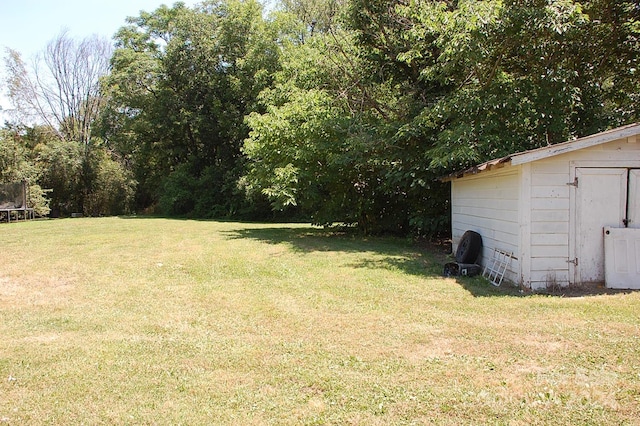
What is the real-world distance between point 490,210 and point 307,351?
5.26m

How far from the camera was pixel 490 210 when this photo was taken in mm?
8016

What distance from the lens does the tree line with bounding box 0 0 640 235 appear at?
10.0 m

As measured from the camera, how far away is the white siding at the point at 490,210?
23.0 feet

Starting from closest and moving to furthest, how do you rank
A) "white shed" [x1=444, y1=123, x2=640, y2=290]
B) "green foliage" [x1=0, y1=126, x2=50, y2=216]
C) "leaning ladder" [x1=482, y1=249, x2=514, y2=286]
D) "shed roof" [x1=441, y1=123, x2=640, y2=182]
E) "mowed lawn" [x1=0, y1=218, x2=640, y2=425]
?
1. "mowed lawn" [x1=0, y1=218, x2=640, y2=425]
2. "shed roof" [x1=441, y1=123, x2=640, y2=182]
3. "white shed" [x1=444, y1=123, x2=640, y2=290]
4. "leaning ladder" [x1=482, y1=249, x2=514, y2=286]
5. "green foliage" [x1=0, y1=126, x2=50, y2=216]

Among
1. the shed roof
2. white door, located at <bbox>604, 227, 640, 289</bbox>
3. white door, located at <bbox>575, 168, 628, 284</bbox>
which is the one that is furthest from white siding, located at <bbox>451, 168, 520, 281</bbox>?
white door, located at <bbox>604, 227, 640, 289</bbox>

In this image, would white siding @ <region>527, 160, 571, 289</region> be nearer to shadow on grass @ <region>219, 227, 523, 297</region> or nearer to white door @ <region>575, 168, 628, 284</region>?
white door @ <region>575, 168, 628, 284</region>

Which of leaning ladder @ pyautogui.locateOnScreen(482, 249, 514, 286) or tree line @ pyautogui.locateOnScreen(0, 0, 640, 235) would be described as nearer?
leaning ladder @ pyautogui.locateOnScreen(482, 249, 514, 286)

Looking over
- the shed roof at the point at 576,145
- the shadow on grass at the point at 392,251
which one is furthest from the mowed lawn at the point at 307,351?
the shed roof at the point at 576,145

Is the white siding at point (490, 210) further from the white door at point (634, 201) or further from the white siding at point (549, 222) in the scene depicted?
the white door at point (634, 201)

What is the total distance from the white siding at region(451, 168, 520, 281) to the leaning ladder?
95 millimetres

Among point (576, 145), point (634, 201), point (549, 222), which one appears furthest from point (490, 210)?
point (634, 201)

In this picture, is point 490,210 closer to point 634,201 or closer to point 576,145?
point 576,145

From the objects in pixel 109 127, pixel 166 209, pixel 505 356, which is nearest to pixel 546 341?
pixel 505 356

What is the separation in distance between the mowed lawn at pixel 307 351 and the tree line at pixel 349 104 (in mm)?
4568
